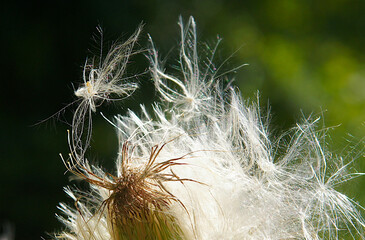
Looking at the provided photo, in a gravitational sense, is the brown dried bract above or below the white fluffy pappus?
below

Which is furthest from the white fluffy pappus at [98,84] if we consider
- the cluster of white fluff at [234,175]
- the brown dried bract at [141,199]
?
the brown dried bract at [141,199]

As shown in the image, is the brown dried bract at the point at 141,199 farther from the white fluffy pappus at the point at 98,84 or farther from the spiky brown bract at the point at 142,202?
the white fluffy pappus at the point at 98,84

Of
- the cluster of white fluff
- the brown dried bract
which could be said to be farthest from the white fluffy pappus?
the brown dried bract

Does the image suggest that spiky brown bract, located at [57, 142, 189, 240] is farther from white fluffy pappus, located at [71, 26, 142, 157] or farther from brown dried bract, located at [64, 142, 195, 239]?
white fluffy pappus, located at [71, 26, 142, 157]

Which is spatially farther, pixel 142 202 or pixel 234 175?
pixel 234 175

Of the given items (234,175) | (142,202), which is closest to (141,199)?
(142,202)

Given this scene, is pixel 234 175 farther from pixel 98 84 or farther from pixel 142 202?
pixel 98 84
